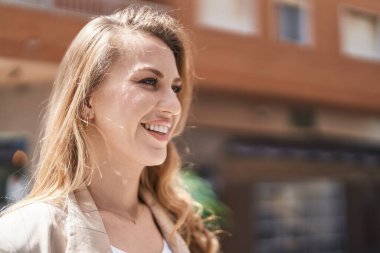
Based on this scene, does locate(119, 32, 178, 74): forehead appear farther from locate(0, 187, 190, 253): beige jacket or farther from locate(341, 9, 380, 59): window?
locate(341, 9, 380, 59): window

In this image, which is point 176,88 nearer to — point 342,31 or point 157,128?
point 157,128

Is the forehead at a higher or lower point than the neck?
higher

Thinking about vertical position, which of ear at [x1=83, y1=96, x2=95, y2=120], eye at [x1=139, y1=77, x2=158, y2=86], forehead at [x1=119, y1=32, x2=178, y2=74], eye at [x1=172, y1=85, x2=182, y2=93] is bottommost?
ear at [x1=83, y1=96, x2=95, y2=120]

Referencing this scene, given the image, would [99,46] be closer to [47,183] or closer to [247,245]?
[47,183]

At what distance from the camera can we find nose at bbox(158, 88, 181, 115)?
1845 millimetres

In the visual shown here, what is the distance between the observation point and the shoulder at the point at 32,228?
157 cm

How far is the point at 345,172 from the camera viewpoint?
48.0ft

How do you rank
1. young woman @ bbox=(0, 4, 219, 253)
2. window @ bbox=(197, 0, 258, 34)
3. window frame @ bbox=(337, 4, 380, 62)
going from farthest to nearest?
1. window frame @ bbox=(337, 4, 380, 62)
2. window @ bbox=(197, 0, 258, 34)
3. young woman @ bbox=(0, 4, 219, 253)

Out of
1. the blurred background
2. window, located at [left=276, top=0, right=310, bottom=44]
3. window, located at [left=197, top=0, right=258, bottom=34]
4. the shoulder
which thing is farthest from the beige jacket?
window, located at [left=276, top=0, right=310, bottom=44]

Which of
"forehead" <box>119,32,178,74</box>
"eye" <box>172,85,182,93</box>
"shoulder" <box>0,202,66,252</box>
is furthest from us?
"eye" <box>172,85,182,93</box>

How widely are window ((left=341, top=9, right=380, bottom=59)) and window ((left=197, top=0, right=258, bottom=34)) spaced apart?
6.53 ft

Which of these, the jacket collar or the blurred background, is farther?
the blurred background

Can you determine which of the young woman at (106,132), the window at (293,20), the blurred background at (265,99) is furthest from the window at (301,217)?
the young woman at (106,132)

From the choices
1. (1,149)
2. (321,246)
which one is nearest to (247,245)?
(321,246)
